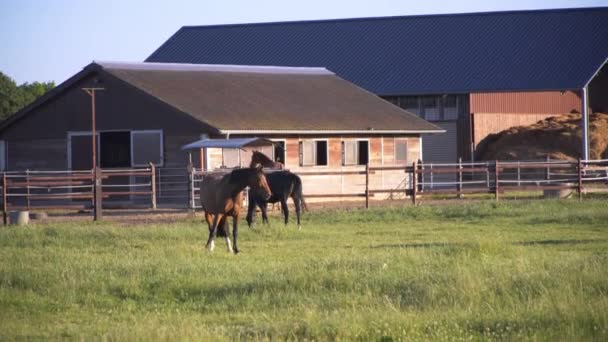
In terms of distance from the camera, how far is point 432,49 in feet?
181

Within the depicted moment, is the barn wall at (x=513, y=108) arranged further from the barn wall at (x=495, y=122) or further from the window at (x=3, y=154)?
the window at (x=3, y=154)

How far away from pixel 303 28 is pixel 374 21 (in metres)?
3.71

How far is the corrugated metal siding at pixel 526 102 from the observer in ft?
170

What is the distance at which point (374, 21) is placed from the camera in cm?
5847

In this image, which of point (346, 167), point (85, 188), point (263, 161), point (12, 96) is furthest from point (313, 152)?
point (12, 96)

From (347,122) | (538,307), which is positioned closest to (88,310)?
(538,307)

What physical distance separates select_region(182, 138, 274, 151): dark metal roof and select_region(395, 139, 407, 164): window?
983cm

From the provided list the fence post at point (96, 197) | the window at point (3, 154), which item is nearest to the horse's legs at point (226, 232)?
the fence post at point (96, 197)

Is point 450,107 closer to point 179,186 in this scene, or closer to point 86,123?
point 179,186

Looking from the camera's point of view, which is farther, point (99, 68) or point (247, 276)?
point (99, 68)

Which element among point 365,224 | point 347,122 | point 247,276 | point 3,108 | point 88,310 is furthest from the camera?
point 3,108

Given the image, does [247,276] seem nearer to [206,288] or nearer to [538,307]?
[206,288]

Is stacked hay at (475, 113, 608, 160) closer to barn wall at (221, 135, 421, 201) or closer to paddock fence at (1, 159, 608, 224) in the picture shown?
paddock fence at (1, 159, 608, 224)

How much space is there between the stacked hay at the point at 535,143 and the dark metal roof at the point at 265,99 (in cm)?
763
